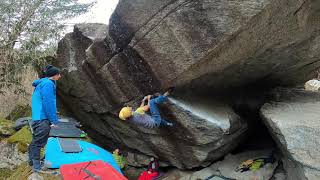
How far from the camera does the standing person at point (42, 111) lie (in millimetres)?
6699

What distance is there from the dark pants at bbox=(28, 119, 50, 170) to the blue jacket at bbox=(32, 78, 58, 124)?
0.11m

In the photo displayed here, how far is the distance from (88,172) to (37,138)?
111cm

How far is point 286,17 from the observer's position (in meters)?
6.27

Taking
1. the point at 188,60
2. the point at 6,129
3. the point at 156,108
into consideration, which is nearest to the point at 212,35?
the point at 188,60

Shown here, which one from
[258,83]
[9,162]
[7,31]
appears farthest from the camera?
[7,31]

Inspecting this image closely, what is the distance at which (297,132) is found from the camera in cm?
646

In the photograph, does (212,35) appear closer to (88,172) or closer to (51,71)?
(51,71)

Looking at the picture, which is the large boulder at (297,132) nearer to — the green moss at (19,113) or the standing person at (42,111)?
the standing person at (42,111)

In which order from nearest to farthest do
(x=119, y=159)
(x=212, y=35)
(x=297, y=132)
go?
1. (x=212, y=35)
2. (x=297, y=132)
3. (x=119, y=159)

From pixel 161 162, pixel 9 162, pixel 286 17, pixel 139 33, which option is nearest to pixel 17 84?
pixel 9 162

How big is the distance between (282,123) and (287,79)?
2.52m

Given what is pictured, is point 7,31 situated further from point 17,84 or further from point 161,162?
point 161,162

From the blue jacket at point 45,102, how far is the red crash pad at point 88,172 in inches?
36.8

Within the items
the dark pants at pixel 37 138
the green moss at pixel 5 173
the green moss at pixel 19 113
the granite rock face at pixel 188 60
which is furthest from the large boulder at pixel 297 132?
the green moss at pixel 19 113
